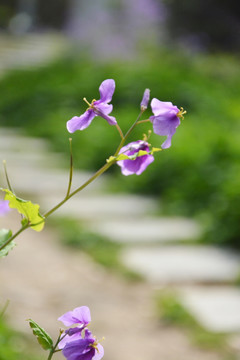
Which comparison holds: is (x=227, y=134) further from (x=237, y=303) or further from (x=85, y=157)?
(x=237, y=303)

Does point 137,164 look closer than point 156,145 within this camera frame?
Yes

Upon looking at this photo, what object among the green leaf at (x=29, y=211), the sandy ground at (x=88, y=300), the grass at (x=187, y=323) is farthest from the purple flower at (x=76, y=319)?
the grass at (x=187, y=323)

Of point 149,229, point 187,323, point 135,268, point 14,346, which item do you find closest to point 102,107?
point 14,346

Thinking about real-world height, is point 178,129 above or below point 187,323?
above

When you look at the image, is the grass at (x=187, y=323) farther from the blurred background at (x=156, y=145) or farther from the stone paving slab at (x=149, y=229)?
the stone paving slab at (x=149, y=229)

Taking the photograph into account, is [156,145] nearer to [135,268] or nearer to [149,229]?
[149,229]

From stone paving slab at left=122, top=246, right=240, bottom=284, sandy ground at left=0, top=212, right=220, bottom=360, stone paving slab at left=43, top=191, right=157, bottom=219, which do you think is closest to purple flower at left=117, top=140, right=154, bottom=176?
sandy ground at left=0, top=212, right=220, bottom=360

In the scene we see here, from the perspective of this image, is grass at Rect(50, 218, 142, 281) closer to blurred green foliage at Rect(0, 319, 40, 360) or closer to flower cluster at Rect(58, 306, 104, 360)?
blurred green foliage at Rect(0, 319, 40, 360)
